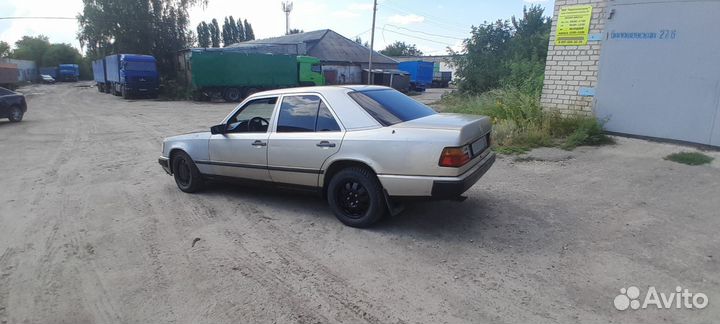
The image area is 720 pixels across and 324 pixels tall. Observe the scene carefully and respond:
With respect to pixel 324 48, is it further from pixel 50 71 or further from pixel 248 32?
pixel 50 71

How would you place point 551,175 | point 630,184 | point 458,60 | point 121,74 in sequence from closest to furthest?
point 630,184
point 551,175
point 458,60
point 121,74

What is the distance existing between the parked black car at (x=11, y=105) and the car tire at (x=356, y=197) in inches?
615

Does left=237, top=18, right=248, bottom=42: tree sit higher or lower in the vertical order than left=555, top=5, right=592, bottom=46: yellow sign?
higher

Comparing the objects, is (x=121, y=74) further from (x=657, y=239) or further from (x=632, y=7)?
(x=657, y=239)

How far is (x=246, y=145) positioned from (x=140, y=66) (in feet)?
85.7

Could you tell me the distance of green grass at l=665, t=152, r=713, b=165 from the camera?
6229mm

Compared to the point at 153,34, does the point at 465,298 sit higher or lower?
lower

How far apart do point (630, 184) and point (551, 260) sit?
9.51ft

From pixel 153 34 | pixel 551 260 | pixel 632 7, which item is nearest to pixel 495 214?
pixel 551 260

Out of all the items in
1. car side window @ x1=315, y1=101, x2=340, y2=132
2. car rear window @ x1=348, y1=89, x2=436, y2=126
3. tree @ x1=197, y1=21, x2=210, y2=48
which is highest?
tree @ x1=197, y1=21, x2=210, y2=48

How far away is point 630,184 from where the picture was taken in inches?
217

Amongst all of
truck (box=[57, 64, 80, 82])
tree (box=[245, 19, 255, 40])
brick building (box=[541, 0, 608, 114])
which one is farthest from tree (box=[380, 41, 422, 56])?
brick building (box=[541, 0, 608, 114])

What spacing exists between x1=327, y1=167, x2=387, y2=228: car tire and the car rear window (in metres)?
0.59

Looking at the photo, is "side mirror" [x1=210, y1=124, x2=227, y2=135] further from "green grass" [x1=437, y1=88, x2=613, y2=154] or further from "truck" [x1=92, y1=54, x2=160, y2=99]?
"truck" [x1=92, y1=54, x2=160, y2=99]
